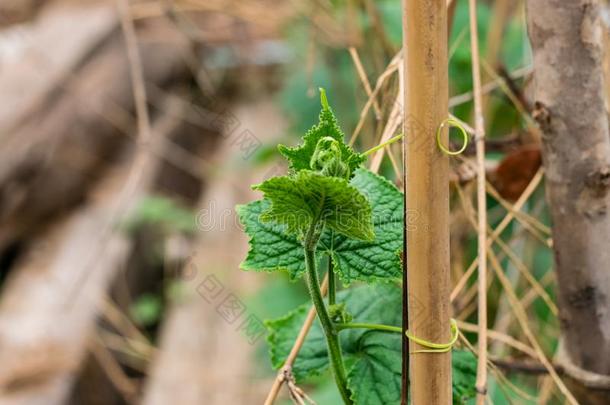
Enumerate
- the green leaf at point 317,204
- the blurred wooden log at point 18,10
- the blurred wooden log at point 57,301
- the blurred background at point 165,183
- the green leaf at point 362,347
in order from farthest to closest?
the blurred wooden log at point 18,10, the blurred wooden log at point 57,301, the blurred background at point 165,183, the green leaf at point 362,347, the green leaf at point 317,204

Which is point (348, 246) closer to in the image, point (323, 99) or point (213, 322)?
point (323, 99)

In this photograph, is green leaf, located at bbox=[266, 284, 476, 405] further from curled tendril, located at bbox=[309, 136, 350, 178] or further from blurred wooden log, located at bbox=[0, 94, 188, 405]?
blurred wooden log, located at bbox=[0, 94, 188, 405]

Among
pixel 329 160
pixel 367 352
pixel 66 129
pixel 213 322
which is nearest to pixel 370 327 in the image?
pixel 367 352

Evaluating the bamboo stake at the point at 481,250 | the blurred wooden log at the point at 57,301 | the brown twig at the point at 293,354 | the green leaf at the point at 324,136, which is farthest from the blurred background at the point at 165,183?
the green leaf at the point at 324,136

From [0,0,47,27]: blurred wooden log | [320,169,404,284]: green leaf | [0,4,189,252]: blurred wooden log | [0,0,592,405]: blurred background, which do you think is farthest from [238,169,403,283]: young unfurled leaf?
[0,0,47,27]: blurred wooden log

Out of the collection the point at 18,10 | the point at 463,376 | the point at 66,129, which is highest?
the point at 18,10

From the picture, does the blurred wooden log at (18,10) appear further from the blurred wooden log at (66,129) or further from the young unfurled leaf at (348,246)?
the young unfurled leaf at (348,246)

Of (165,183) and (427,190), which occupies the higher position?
(165,183)
